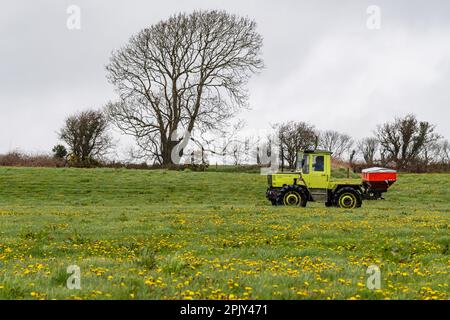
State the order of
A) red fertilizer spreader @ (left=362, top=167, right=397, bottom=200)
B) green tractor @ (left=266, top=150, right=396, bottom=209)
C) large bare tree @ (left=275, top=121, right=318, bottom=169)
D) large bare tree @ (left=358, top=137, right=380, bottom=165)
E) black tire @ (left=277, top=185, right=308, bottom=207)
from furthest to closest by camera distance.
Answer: large bare tree @ (left=358, top=137, right=380, bottom=165), large bare tree @ (left=275, top=121, right=318, bottom=169), red fertilizer spreader @ (left=362, top=167, right=397, bottom=200), green tractor @ (left=266, top=150, right=396, bottom=209), black tire @ (left=277, top=185, right=308, bottom=207)

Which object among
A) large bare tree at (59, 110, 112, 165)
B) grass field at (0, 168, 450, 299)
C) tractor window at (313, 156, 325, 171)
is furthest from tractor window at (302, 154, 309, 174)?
large bare tree at (59, 110, 112, 165)

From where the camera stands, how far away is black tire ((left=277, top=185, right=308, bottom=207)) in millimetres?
24812

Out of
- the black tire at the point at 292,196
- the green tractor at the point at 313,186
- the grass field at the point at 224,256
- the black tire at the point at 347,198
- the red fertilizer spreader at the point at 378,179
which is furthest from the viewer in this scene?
the red fertilizer spreader at the point at 378,179

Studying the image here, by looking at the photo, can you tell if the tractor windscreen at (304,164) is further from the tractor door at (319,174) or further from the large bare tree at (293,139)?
the large bare tree at (293,139)

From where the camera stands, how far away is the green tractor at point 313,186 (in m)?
25.0

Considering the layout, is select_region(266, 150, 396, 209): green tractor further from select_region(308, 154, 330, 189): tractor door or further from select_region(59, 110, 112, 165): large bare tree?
select_region(59, 110, 112, 165): large bare tree

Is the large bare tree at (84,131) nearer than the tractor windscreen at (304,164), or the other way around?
the tractor windscreen at (304,164)

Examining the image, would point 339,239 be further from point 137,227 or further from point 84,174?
point 84,174

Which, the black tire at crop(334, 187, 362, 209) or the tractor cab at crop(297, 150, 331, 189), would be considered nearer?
the tractor cab at crop(297, 150, 331, 189)

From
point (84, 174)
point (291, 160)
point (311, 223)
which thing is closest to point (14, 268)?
point (311, 223)

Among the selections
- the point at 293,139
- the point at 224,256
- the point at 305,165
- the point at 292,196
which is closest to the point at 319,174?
the point at 305,165

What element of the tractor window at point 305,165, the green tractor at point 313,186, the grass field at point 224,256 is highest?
the tractor window at point 305,165

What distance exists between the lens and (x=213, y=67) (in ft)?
174

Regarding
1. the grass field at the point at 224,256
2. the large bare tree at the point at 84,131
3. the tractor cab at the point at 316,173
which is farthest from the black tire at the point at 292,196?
the large bare tree at the point at 84,131
